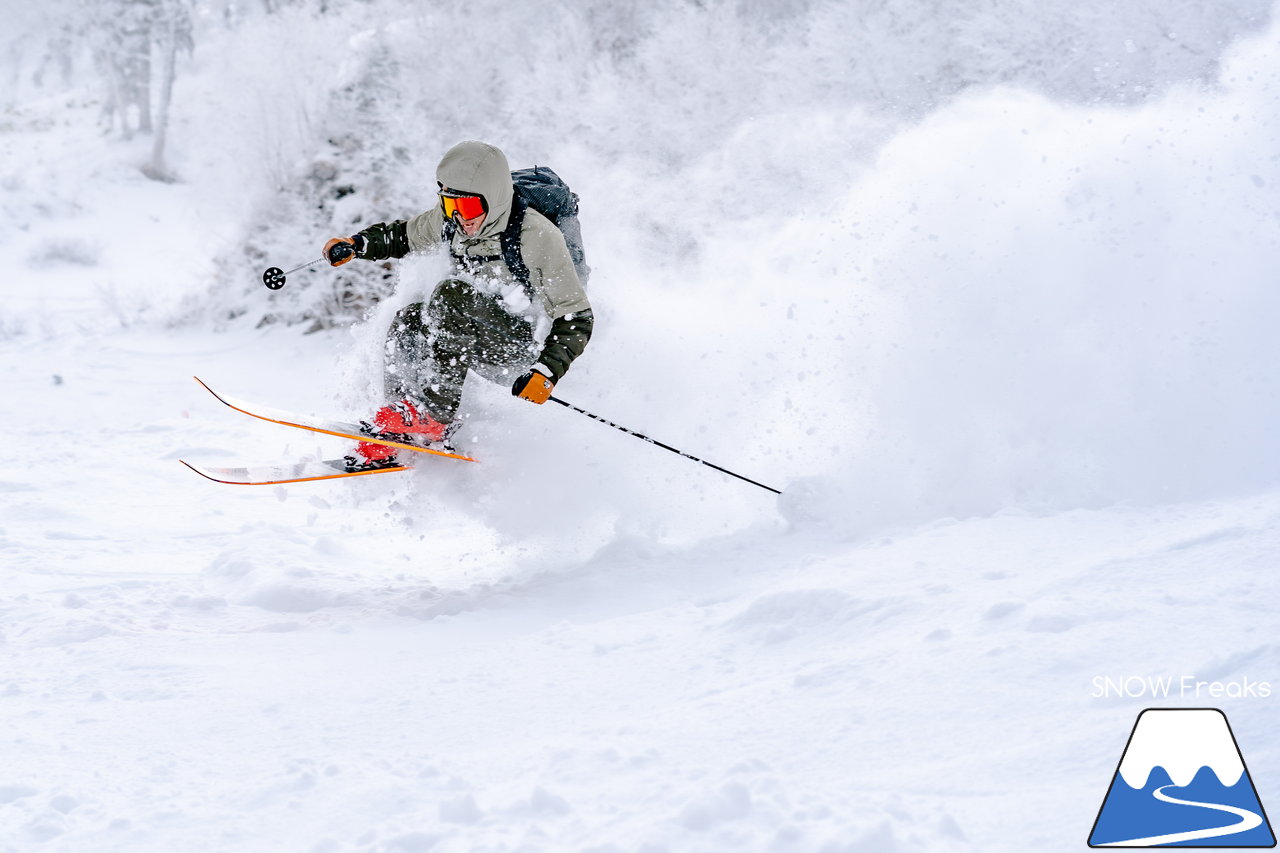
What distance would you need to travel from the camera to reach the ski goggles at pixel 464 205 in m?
3.95

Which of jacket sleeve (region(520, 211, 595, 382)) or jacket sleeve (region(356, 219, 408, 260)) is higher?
jacket sleeve (region(356, 219, 408, 260))

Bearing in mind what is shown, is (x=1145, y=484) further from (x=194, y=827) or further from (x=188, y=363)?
(x=188, y=363)

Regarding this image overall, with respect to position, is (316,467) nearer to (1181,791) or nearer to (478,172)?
(478,172)

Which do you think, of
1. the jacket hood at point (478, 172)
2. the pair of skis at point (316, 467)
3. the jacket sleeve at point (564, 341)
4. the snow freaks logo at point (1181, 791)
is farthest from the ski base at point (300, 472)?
the snow freaks logo at point (1181, 791)

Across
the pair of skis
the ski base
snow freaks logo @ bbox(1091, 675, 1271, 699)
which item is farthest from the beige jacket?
Answer: snow freaks logo @ bbox(1091, 675, 1271, 699)

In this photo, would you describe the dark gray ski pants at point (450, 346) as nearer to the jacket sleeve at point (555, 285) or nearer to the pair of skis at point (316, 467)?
the pair of skis at point (316, 467)

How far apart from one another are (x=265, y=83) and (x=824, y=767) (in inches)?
798

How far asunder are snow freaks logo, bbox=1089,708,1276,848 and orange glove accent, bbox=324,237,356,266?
3.96 meters

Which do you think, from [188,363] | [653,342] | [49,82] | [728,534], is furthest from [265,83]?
[49,82]

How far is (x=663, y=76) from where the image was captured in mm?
20078

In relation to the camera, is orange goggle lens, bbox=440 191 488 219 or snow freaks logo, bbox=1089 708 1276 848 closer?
snow freaks logo, bbox=1089 708 1276 848

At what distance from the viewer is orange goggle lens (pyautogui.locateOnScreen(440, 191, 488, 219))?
13.0 ft

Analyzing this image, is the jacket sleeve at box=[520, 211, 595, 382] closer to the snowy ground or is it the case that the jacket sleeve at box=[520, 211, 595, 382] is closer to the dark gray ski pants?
the dark gray ski pants

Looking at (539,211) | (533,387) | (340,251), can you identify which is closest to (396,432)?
(340,251)
